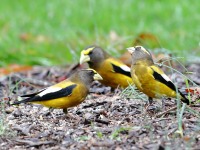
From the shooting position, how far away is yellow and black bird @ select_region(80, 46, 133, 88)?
8.01m

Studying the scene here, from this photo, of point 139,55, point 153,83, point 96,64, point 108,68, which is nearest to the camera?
point 153,83

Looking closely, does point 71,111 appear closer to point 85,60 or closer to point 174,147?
point 85,60

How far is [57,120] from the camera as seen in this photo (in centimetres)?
653

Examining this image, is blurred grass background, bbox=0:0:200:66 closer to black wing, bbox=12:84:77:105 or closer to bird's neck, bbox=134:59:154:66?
bird's neck, bbox=134:59:154:66

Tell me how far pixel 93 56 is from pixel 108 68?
252 millimetres

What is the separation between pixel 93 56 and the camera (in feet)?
27.0

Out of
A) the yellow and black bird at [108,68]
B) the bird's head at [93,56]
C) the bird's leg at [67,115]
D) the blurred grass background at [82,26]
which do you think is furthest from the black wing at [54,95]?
the blurred grass background at [82,26]

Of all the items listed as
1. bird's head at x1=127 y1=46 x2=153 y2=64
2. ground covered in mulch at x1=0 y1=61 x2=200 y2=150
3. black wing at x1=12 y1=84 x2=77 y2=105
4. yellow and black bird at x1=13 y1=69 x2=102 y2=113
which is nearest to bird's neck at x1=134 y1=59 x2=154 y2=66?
bird's head at x1=127 y1=46 x2=153 y2=64

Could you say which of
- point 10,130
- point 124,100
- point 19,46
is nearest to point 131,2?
point 19,46

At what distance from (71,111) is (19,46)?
614 cm

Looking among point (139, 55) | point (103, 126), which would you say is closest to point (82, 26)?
point (139, 55)

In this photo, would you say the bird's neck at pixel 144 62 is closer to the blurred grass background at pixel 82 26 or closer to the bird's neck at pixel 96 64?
the bird's neck at pixel 96 64

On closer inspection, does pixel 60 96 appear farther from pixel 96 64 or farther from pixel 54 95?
pixel 96 64

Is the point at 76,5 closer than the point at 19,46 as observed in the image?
No
